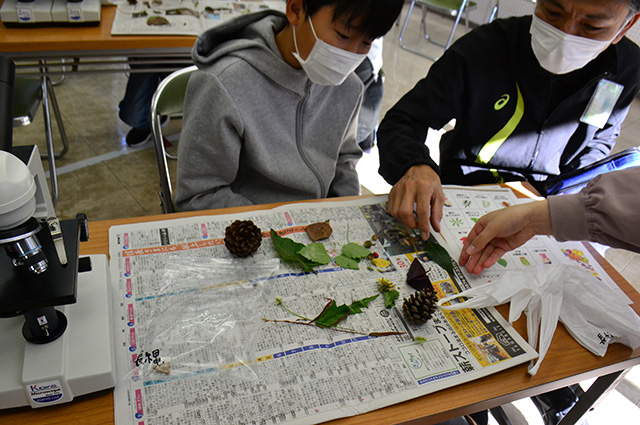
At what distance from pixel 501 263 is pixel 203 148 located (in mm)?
794

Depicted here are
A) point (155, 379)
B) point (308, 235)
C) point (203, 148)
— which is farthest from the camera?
→ point (203, 148)

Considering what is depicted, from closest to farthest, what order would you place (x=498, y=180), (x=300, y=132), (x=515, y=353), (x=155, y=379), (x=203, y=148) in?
1. (x=155, y=379)
2. (x=515, y=353)
3. (x=203, y=148)
4. (x=300, y=132)
5. (x=498, y=180)

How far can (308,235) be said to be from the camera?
3.21 feet

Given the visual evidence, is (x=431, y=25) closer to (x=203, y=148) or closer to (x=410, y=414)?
(x=203, y=148)

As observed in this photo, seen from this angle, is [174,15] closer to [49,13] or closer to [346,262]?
[49,13]

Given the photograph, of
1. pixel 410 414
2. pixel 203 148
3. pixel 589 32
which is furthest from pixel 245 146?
pixel 589 32

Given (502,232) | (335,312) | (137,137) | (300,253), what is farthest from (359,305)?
(137,137)

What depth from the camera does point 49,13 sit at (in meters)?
1.85

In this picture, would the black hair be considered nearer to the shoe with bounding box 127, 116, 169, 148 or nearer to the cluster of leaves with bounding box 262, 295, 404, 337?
the cluster of leaves with bounding box 262, 295, 404, 337

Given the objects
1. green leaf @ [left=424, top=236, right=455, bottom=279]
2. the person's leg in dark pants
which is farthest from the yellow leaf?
the person's leg in dark pants

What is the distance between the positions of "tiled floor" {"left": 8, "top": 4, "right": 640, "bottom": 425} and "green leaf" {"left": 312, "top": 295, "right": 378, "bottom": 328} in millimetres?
1141

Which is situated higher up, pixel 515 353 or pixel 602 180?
pixel 602 180

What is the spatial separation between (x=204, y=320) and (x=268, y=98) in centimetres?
69

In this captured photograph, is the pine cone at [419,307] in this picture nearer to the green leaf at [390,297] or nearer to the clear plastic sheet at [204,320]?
the green leaf at [390,297]
